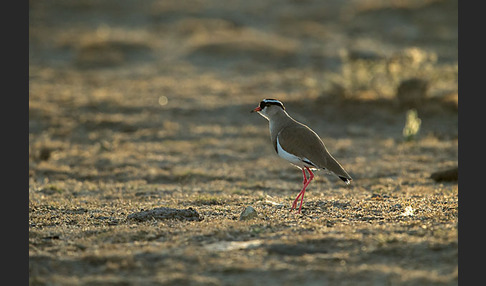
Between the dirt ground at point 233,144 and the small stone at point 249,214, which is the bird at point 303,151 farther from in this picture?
the small stone at point 249,214

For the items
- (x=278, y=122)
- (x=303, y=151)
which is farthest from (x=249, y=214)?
(x=278, y=122)

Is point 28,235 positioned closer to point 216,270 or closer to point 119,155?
point 216,270

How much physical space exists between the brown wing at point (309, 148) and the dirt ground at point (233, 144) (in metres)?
0.50

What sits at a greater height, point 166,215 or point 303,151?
point 303,151

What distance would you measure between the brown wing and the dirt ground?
500mm

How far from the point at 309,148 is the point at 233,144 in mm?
6058

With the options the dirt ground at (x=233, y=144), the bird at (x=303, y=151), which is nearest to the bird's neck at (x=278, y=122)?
the bird at (x=303, y=151)

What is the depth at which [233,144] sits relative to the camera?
13430mm

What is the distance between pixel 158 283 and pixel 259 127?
1024cm

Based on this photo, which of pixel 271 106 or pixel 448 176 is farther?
pixel 448 176

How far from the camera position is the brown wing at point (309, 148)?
7.31 m

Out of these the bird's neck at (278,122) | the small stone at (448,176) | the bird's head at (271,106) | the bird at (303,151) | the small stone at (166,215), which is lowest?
the small stone at (166,215)

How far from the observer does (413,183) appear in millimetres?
10195

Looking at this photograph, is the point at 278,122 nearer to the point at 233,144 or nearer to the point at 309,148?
the point at 309,148
